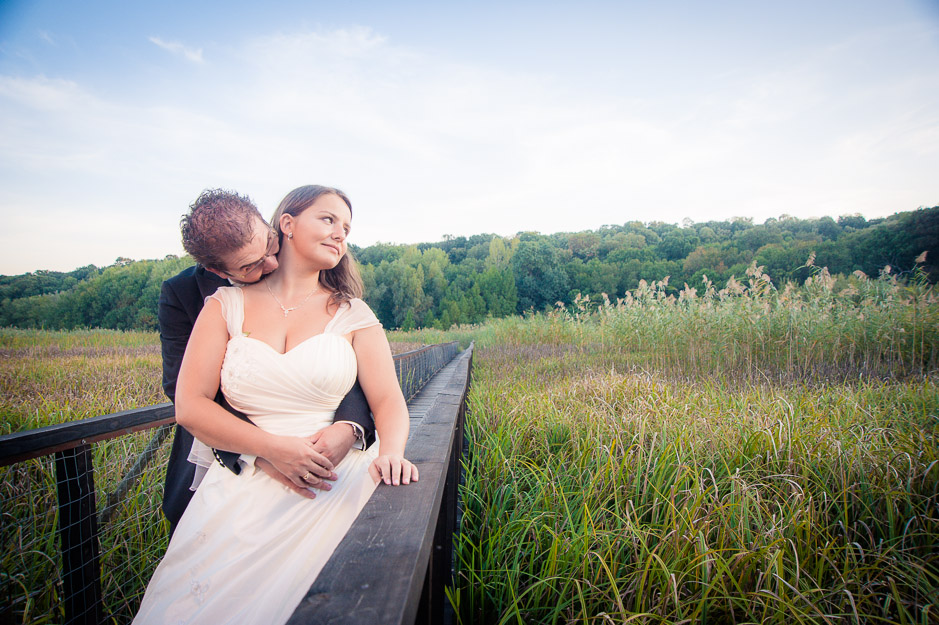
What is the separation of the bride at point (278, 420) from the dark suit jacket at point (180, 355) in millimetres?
81

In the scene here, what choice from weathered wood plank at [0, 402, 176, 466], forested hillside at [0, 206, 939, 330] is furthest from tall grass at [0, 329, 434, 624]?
forested hillside at [0, 206, 939, 330]

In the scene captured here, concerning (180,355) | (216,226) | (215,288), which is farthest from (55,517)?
(216,226)

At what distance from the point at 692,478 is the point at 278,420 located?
2071 millimetres

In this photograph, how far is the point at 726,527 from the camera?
1611mm

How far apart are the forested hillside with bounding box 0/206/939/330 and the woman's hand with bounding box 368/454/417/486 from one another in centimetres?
1595

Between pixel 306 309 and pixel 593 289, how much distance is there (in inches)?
2268

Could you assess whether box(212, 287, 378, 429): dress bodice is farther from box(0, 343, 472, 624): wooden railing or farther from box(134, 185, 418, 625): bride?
box(0, 343, 472, 624): wooden railing

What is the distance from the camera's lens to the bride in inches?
45.7

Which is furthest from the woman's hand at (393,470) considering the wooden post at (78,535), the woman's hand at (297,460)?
the wooden post at (78,535)

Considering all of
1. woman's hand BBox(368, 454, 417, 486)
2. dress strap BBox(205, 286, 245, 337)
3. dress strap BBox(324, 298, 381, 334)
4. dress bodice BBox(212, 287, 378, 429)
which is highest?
dress strap BBox(205, 286, 245, 337)

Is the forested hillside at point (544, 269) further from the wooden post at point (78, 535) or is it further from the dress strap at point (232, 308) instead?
the wooden post at point (78, 535)

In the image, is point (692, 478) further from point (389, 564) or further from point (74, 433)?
point (74, 433)

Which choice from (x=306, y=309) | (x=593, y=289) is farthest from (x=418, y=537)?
(x=593, y=289)

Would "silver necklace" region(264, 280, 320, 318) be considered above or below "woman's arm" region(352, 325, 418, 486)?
above
